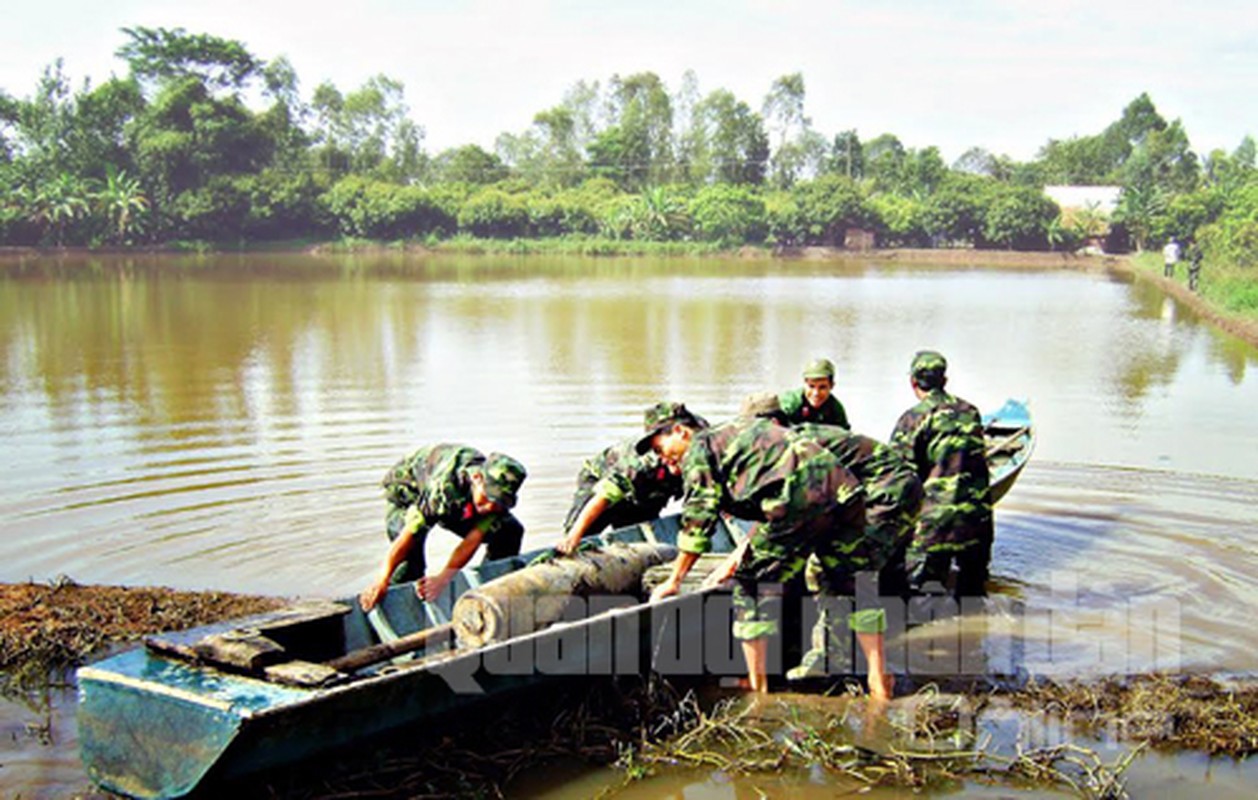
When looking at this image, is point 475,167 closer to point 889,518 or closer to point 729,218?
point 729,218

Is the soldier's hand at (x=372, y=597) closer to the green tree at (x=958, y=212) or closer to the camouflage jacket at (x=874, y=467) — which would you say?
the camouflage jacket at (x=874, y=467)

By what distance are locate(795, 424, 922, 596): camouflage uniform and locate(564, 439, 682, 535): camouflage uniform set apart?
109 centimetres

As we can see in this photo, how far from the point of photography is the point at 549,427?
14.7 metres

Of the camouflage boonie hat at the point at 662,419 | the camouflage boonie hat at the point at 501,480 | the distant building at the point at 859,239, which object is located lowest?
the camouflage boonie hat at the point at 501,480

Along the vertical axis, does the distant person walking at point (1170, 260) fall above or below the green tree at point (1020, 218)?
below

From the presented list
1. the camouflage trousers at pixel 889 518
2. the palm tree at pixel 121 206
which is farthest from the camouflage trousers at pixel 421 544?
the palm tree at pixel 121 206

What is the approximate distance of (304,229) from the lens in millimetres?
64875

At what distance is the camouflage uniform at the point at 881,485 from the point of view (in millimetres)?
7066

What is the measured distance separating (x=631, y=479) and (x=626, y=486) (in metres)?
0.36

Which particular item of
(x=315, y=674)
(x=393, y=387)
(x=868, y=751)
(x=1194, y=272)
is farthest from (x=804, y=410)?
(x=1194, y=272)

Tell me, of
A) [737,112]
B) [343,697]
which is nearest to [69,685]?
[343,697]

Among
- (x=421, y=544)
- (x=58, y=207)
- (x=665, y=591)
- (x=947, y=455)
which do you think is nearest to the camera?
(x=665, y=591)

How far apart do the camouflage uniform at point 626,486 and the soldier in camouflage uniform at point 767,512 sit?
20.6 inches

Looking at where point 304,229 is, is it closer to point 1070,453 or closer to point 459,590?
point 1070,453
